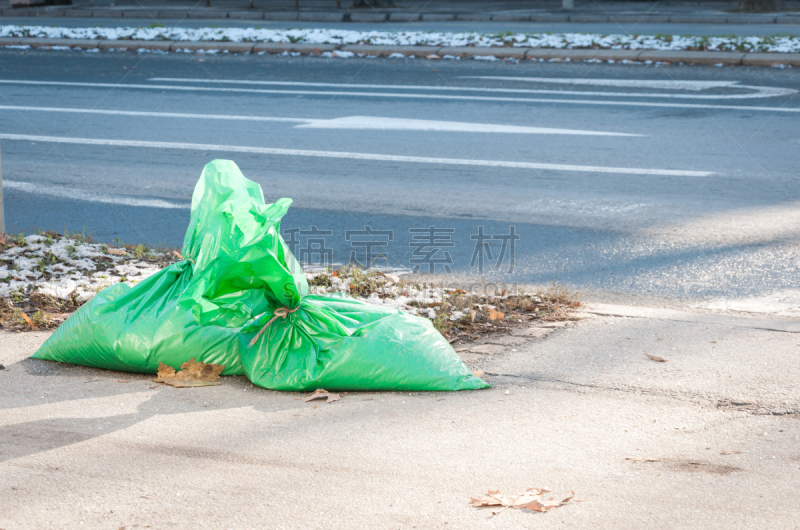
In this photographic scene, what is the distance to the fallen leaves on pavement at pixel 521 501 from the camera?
221 centimetres

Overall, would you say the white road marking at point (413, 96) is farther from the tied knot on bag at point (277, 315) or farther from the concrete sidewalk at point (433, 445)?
the tied knot on bag at point (277, 315)

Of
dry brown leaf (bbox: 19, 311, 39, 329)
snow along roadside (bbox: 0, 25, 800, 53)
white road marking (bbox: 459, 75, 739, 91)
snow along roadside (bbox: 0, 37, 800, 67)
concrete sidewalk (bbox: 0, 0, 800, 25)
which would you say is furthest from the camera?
concrete sidewalk (bbox: 0, 0, 800, 25)

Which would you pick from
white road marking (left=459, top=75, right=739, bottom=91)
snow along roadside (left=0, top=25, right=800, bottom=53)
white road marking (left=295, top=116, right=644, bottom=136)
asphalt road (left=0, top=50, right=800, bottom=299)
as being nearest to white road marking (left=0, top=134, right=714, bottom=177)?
asphalt road (left=0, top=50, right=800, bottom=299)

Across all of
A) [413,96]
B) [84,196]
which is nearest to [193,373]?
[84,196]

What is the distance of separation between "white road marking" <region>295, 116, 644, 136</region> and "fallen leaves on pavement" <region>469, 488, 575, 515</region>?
234 inches

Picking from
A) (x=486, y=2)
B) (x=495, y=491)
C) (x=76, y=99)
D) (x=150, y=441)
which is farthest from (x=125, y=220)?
(x=486, y=2)

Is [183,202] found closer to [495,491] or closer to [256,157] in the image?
[256,157]

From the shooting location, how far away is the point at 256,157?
7152mm

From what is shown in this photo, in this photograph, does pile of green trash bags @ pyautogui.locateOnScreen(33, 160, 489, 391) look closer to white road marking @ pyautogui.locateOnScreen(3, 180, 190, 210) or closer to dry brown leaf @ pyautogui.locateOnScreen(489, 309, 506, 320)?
dry brown leaf @ pyautogui.locateOnScreen(489, 309, 506, 320)

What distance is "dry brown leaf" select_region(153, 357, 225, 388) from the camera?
10.1ft

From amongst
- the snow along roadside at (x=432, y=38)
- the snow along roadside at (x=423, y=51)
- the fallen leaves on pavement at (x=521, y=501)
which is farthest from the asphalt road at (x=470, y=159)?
the fallen leaves on pavement at (x=521, y=501)

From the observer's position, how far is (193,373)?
3092 millimetres

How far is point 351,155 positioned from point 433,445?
4.94 m

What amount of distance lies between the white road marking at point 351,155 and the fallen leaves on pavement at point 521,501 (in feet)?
15.2
